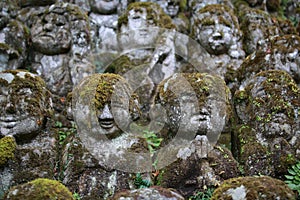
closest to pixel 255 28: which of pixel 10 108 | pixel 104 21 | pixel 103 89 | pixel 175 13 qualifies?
pixel 175 13

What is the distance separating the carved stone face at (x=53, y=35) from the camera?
8516 mm

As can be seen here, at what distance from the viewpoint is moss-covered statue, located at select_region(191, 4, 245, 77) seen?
880 cm

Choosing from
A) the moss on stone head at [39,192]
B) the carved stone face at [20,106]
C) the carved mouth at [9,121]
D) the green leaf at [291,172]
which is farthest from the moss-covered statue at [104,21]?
the moss on stone head at [39,192]

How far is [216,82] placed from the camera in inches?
222

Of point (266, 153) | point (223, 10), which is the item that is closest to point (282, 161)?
point (266, 153)

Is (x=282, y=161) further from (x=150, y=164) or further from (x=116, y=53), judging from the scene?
(x=116, y=53)

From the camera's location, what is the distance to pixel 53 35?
8.52 metres

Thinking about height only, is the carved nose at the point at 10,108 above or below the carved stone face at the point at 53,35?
below

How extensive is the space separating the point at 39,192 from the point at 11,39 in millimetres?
5600

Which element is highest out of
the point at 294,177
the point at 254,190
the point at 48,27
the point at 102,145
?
the point at 48,27

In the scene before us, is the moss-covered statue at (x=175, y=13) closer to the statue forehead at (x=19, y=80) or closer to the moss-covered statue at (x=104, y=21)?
the moss-covered statue at (x=104, y=21)

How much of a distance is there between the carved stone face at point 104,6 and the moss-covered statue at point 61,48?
2039mm

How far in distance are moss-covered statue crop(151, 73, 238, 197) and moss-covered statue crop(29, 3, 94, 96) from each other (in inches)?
130

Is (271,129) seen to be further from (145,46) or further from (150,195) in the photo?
(145,46)
